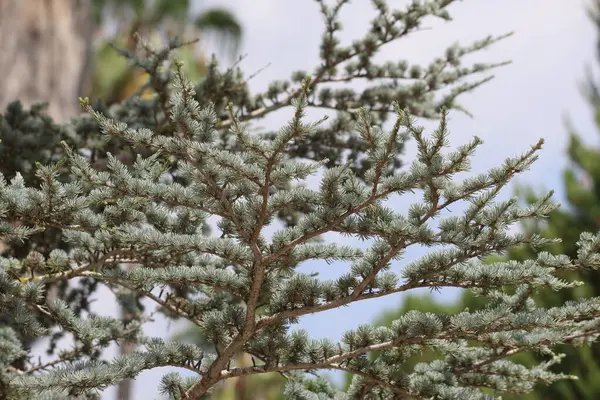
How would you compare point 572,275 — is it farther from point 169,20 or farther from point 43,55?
point 169,20

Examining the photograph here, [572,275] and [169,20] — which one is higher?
[169,20]

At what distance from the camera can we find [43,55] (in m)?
5.58

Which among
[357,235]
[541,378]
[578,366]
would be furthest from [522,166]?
A: [578,366]

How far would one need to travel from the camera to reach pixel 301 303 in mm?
2461

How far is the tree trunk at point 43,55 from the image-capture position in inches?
208

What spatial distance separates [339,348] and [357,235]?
1.62ft

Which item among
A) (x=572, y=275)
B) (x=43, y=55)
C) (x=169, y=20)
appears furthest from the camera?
(x=169, y=20)

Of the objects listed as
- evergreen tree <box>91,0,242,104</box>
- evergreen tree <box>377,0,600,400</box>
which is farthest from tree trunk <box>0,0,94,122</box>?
evergreen tree <box>91,0,242,104</box>

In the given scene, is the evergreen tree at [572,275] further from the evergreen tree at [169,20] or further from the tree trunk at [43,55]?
the evergreen tree at [169,20]

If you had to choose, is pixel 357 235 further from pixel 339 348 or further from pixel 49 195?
pixel 49 195

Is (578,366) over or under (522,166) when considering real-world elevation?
over

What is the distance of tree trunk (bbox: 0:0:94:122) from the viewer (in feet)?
17.4

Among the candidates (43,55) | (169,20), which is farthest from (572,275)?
(169,20)

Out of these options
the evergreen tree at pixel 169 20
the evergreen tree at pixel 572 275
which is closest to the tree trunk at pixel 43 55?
the evergreen tree at pixel 572 275
